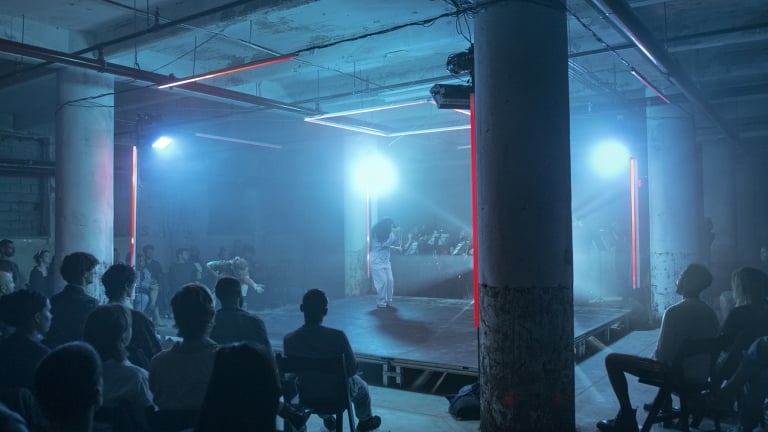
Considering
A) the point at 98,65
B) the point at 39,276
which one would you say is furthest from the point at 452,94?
the point at 39,276

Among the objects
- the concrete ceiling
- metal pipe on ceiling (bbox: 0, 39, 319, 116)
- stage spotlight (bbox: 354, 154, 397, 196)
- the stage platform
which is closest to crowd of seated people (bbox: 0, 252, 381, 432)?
the stage platform

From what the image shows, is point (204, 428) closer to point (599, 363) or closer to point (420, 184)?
point (599, 363)

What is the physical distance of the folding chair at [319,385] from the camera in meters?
4.04

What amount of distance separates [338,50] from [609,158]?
24.5 feet

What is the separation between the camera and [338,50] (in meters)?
9.06

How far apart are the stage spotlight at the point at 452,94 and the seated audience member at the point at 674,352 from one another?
2432 millimetres

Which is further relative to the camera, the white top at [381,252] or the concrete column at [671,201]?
the white top at [381,252]

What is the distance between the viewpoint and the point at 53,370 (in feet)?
6.91

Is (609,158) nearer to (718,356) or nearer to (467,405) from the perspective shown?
(718,356)

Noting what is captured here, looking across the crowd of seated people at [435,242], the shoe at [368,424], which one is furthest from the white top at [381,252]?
the shoe at [368,424]

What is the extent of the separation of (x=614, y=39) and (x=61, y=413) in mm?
8238

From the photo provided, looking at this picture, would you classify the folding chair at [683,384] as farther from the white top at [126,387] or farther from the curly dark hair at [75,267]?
the curly dark hair at [75,267]

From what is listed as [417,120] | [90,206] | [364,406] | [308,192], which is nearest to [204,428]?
[364,406]

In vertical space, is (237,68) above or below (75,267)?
above
